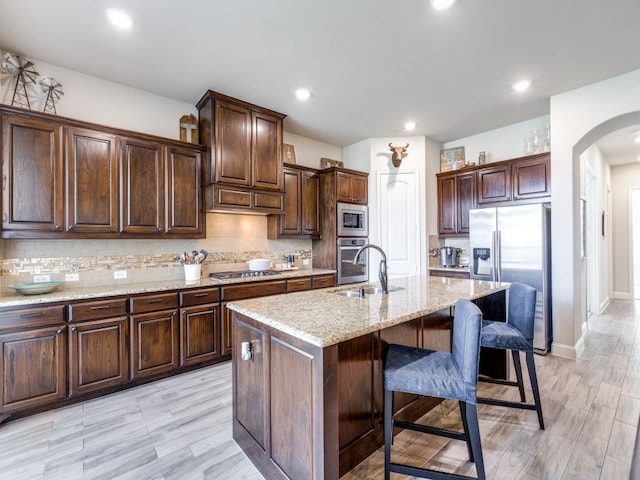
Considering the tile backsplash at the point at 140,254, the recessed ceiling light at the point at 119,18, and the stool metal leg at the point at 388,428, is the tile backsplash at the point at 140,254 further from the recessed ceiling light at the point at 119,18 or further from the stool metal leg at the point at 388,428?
the stool metal leg at the point at 388,428

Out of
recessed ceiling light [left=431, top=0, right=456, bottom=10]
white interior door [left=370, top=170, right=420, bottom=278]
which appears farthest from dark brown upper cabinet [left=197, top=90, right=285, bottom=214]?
recessed ceiling light [left=431, top=0, right=456, bottom=10]

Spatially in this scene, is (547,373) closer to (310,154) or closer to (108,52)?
(310,154)

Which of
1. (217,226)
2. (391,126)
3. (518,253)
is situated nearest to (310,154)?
(391,126)

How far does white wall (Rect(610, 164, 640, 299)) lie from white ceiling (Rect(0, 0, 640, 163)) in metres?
4.42

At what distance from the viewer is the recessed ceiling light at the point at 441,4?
207cm

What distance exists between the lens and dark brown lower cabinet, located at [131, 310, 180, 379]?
9.00ft

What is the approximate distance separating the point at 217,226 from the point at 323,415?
3.01 m

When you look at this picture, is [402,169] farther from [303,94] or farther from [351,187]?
[303,94]

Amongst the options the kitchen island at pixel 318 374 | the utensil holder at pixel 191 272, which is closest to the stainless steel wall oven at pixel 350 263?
the utensil holder at pixel 191 272

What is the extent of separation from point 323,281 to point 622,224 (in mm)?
6614

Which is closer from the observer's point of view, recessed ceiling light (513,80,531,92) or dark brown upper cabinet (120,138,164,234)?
dark brown upper cabinet (120,138,164,234)

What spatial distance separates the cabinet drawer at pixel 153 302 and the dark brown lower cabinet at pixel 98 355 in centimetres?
13

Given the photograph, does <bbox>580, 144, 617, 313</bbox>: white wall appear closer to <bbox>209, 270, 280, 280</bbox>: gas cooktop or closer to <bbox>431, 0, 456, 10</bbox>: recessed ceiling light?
<bbox>431, 0, 456, 10</bbox>: recessed ceiling light

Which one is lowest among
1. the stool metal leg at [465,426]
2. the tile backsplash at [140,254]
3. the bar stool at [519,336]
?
the stool metal leg at [465,426]
